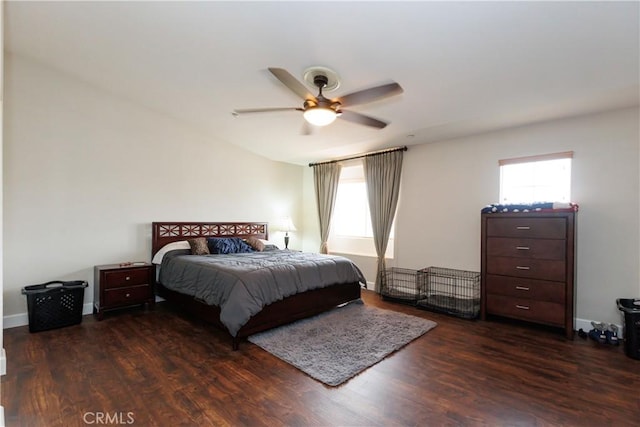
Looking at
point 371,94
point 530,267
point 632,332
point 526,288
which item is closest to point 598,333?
point 632,332

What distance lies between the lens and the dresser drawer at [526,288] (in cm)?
328

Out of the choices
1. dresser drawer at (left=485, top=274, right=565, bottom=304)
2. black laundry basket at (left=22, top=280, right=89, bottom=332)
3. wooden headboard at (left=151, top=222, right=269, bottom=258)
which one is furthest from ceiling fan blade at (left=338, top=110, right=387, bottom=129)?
black laundry basket at (left=22, top=280, right=89, bottom=332)

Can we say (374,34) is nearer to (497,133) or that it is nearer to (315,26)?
(315,26)

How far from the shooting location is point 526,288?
11.4 feet

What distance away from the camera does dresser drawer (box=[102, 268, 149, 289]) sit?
12.4 feet

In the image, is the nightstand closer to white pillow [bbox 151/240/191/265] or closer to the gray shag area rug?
white pillow [bbox 151/240/191/265]

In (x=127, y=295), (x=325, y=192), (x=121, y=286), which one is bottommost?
(x=127, y=295)

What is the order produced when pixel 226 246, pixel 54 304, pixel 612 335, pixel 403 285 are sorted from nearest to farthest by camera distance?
pixel 612 335 → pixel 54 304 → pixel 226 246 → pixel 403 285

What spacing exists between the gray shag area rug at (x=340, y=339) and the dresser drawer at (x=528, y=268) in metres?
1.03

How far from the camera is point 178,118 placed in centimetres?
475

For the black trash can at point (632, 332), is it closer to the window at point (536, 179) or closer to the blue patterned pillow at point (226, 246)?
the window at point (536, 179)

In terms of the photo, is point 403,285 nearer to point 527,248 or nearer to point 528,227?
point 527,248

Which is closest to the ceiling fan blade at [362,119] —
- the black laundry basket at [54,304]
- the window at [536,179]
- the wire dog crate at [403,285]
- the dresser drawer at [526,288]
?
the window at [536,179]

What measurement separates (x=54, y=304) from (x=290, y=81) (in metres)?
3.63
